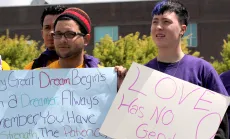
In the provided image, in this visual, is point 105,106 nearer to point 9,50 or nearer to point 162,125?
point 162,125

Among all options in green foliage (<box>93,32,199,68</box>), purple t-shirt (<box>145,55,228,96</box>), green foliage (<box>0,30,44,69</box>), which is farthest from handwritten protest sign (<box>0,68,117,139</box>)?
green foliage (<box>0,30,44,69</box>)

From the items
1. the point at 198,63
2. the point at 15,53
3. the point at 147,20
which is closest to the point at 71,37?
the point at 198,63

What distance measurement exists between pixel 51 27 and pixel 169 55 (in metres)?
1.17

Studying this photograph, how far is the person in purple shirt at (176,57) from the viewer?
10.2ft

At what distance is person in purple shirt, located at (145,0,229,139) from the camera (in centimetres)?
311

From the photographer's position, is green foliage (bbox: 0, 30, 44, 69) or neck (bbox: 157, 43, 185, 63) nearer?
neck (bbox: 157, 43, 185, 63)

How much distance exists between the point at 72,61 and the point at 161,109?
0.70m

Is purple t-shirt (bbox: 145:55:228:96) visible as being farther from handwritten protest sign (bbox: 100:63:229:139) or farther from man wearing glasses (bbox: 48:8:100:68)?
man wearing glasses (bbox: 48:8:100:68)

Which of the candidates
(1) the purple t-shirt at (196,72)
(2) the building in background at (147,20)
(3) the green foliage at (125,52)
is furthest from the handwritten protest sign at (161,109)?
(2) the building in background at (147,20)

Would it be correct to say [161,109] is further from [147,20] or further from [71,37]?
[147,20]

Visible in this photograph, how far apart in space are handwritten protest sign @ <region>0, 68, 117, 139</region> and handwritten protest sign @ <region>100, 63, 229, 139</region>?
125 mm

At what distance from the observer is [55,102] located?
3277 millimetres

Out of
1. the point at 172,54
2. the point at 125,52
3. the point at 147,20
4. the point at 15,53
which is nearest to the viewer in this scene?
the point at 172,54

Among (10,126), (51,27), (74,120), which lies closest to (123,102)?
(74,120)
